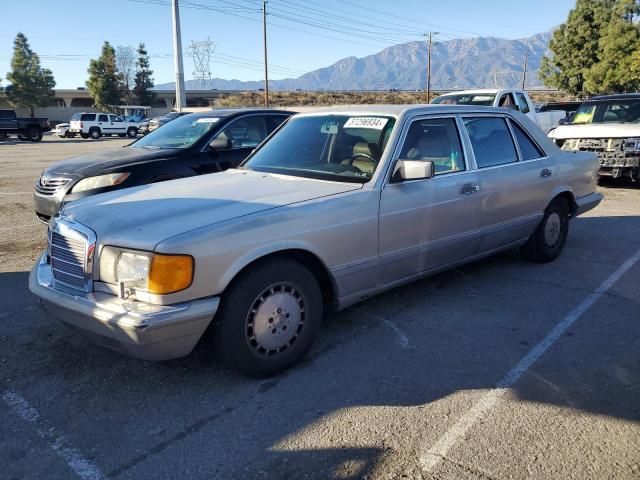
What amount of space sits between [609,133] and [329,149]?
8.28 meters

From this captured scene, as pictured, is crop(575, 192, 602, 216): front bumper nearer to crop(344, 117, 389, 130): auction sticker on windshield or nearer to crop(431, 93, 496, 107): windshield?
crop(344, 117, 389, 130): auction sticker on windshield

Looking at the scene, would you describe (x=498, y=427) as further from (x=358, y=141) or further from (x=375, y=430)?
(x=358, y=141)

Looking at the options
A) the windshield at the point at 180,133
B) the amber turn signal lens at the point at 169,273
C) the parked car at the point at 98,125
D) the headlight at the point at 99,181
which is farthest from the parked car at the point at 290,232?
the parked car at the point at 98,125

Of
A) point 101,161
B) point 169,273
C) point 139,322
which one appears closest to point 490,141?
point 169,273

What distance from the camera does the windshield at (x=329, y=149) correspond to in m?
3.97

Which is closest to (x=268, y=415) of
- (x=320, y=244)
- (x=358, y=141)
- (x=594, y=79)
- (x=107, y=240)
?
(x=320, y=244)

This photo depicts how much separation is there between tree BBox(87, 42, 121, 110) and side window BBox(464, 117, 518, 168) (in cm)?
7173

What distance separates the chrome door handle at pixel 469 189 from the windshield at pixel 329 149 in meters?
0.83

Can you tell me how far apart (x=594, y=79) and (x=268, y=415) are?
131ft

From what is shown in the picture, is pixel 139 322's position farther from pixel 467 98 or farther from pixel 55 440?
pixel 467 98

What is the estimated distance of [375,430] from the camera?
2.77 m

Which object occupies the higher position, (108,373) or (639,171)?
(639,171)

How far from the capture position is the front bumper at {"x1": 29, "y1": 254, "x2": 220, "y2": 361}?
9.11ft

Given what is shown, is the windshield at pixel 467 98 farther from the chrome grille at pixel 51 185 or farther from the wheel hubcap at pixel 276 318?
the wheel hubcap at pixel 276 318
